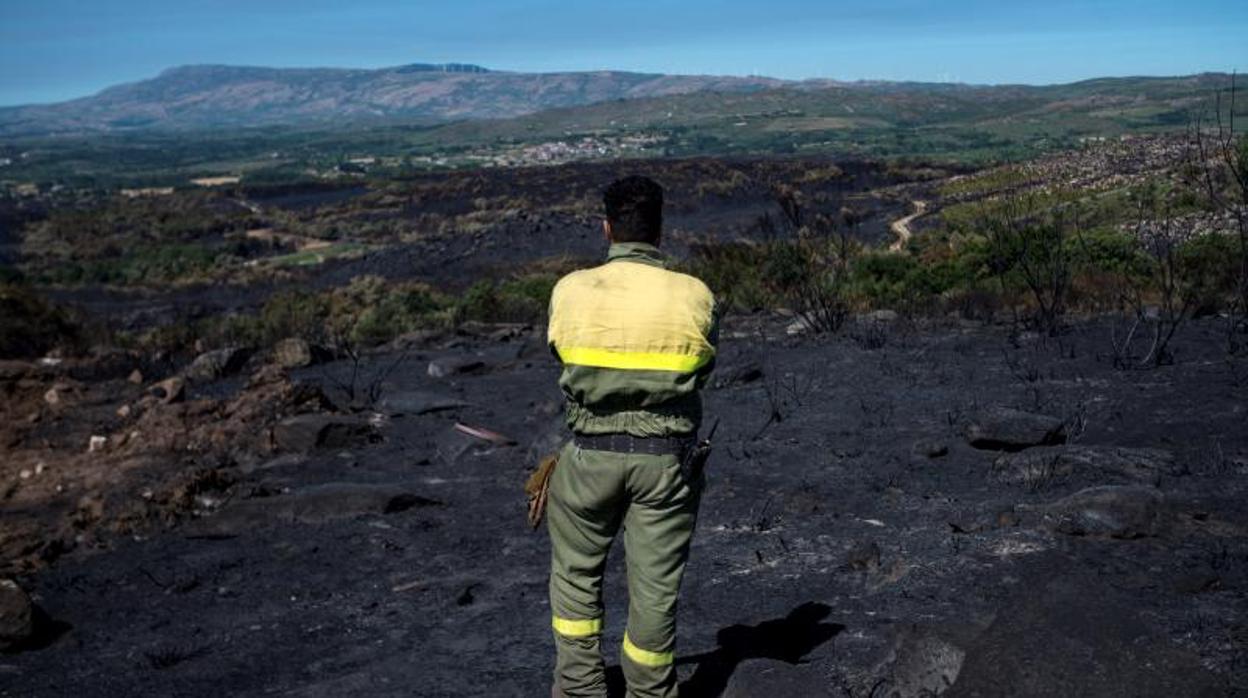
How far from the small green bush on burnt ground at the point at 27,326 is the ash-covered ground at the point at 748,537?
18.2 ft

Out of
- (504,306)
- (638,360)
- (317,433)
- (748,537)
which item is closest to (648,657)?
(638,360)

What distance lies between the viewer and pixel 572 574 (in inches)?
127

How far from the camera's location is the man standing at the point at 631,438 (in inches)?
121

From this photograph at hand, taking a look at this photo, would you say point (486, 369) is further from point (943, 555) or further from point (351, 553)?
point (943, 555)

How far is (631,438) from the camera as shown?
10.2 feet

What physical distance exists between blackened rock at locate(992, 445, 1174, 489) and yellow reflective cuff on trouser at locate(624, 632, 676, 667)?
140 inches

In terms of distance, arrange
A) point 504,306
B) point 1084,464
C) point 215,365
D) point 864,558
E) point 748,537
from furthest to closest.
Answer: point 504,306, point 215,365, point 1084,464, point 748,537, point 864,558

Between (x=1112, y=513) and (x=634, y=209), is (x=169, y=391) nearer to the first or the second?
(x=634, y=209)

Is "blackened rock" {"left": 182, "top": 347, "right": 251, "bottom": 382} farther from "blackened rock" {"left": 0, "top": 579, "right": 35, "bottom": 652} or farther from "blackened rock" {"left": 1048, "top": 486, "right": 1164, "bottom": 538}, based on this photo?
"blackened rock" {"left": 1048, "top": 486, "right": 1164, "bottom": 538}

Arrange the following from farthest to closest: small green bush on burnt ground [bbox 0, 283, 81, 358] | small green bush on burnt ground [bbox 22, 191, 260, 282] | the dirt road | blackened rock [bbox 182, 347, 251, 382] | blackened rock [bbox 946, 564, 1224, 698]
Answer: small green bush on burnt ground [bbox 22, 191, 260, 282], the dirt road, small green bush on burnt ground [bbox 0, 283, 81, 358], blackened rock [bbox 182, 347, 251, 382], blackened rock [bbox 946, 564, 1224, 698]

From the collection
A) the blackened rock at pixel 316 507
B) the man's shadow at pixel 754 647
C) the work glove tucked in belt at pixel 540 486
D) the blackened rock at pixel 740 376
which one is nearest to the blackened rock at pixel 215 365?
the blackened rock at pixel 316 507

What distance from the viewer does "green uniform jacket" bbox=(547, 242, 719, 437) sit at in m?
3.07

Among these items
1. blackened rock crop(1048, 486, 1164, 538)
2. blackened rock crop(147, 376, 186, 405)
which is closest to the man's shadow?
blackened rock crop(1048, 486, 1164, 538)

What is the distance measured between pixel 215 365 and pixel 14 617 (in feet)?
25.8
